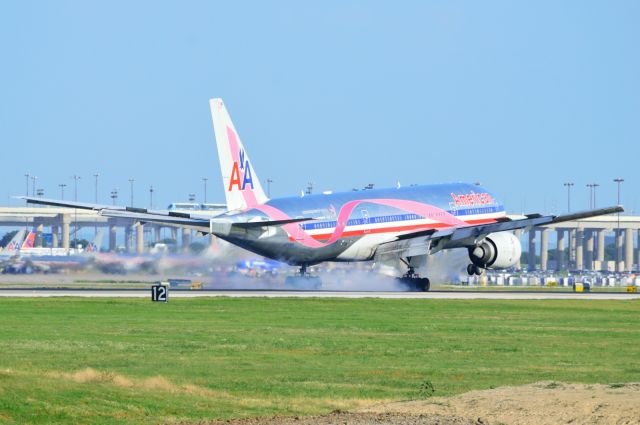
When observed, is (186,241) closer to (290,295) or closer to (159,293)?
(290,295)

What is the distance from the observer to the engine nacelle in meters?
85.1

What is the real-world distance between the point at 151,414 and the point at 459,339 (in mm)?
20829

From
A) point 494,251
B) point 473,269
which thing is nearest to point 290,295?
point 473,269

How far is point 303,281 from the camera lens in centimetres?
8481

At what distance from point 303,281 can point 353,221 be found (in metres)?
6.06

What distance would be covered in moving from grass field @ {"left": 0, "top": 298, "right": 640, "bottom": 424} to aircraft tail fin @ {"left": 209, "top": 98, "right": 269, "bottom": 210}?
14391 mm

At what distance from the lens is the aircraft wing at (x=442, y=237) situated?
83.3 m

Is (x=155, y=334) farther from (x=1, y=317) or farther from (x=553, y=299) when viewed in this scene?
(x=553, y=299)

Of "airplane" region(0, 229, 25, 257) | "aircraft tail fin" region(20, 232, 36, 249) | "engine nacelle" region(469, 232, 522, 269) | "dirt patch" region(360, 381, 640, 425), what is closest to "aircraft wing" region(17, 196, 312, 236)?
"engine nacelle" region(469, 232, 522, 269)

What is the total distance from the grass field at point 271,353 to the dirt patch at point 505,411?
270 cm

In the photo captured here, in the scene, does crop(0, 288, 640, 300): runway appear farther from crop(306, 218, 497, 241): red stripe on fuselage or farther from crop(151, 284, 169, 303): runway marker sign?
crop(151, 284, 169, 303): runway marker sign

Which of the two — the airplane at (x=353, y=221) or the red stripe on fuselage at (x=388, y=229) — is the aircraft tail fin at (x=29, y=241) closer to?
the airplane at (x=353, y=221)

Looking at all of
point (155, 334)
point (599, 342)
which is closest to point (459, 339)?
point (599, 342)

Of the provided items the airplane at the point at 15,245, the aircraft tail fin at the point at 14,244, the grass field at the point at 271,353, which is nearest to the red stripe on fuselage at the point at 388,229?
the grass field at the point at 271,353
